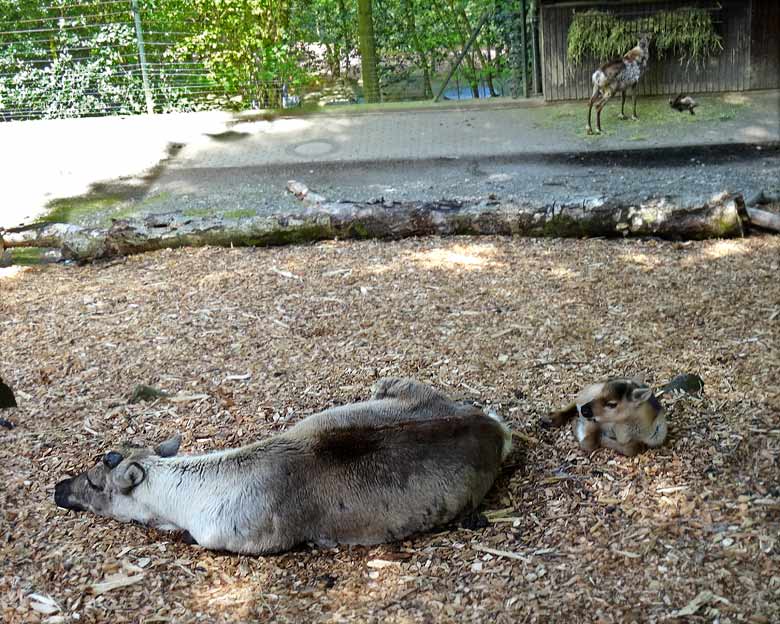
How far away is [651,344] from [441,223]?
3.19 m

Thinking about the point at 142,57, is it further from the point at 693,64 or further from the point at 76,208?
the point at 693,64

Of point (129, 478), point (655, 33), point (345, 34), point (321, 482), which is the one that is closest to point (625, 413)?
point (321, 482)

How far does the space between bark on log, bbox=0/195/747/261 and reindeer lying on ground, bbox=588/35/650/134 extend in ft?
15.5

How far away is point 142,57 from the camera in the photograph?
1437 cm

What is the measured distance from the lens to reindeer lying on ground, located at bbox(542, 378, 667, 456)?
158 inches

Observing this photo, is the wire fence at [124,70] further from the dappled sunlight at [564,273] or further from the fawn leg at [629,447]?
the fawn leg at [629,447]

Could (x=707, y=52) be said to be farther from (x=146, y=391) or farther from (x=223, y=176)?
(x=146, y=391)

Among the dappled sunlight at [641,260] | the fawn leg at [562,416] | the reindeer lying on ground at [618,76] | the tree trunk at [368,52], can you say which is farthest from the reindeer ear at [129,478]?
the tree trunk at [368,52]

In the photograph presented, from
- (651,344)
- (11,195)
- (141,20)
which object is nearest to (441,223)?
(651,344)

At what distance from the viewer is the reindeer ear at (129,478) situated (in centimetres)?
396

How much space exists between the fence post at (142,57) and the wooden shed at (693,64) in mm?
6492

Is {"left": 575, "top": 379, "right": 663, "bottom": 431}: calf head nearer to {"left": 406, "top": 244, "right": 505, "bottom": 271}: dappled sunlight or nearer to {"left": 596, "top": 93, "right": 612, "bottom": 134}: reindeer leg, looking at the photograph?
{"left": 406, "top": 244, "right": 505, "bottom": 271}: dappled sunlight

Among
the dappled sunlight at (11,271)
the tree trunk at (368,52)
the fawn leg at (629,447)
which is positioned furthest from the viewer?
the tree trunk at (368,52)

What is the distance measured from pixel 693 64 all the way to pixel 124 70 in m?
9.21
